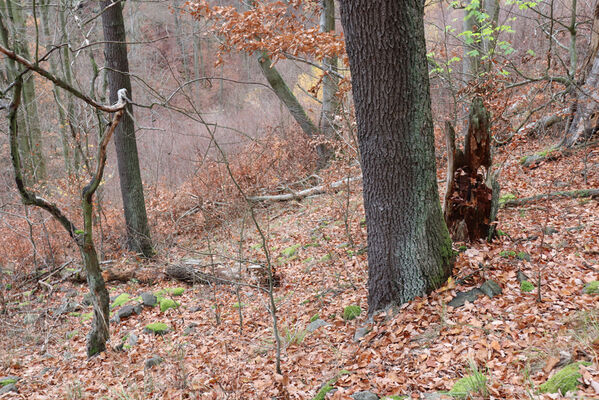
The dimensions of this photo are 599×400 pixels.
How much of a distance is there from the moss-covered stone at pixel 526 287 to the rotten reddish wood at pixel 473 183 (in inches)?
37.8

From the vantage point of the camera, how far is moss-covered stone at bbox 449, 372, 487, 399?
2.76m

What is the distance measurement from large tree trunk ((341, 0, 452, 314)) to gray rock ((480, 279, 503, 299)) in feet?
1.24

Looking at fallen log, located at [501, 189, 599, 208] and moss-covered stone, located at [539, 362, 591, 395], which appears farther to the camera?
fallen log, located at [501, 189, 599, 208]

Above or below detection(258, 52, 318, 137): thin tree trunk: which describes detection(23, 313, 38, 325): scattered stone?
below

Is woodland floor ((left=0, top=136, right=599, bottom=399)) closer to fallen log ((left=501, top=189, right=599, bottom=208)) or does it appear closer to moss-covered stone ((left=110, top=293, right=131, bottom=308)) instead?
fallen log ((left=501, top=189, right=599, bottom=208))

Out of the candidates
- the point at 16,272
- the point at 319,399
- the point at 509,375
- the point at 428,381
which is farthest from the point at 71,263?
the point at 509,375

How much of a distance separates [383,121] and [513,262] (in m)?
2.11

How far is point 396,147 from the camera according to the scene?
394 centimetres

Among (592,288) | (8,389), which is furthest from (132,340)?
(592,288)

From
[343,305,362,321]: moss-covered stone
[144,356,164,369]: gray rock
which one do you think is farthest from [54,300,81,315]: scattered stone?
[343,305,362,321]: moss-covered stone

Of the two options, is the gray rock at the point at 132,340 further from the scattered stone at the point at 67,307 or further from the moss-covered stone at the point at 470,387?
the moss-covered stone at the point at 470,387

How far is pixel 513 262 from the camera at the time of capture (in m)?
4.45

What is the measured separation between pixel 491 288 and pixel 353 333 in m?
1.46

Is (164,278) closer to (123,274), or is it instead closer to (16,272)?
(123,274)
